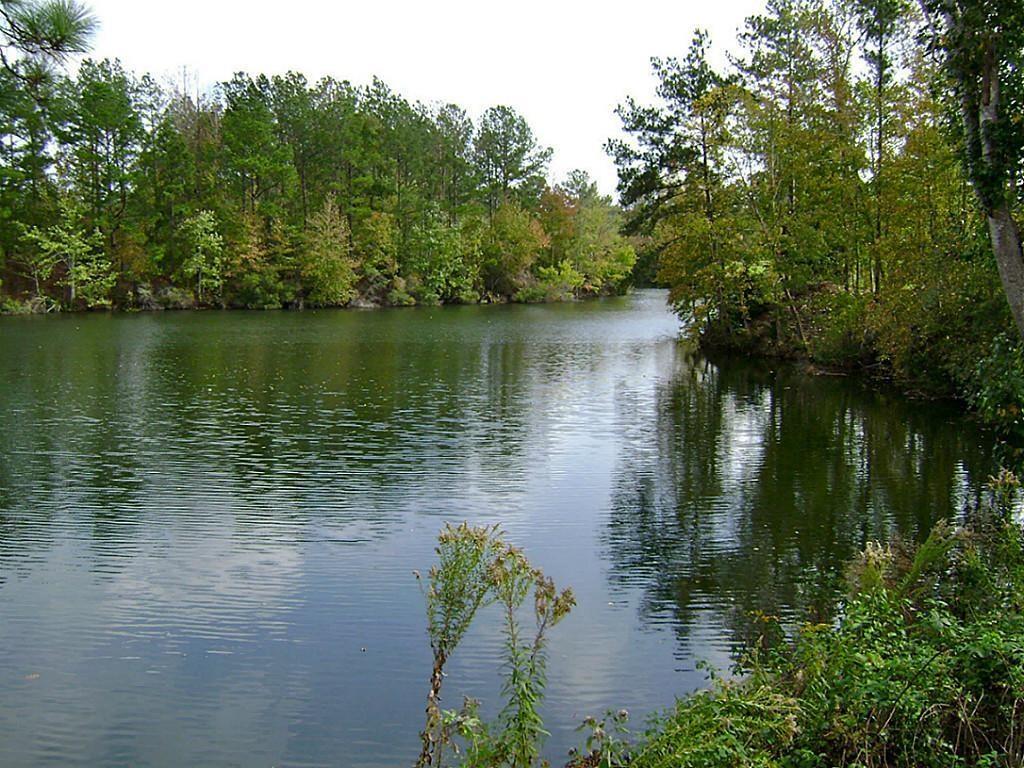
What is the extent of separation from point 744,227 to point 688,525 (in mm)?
18607

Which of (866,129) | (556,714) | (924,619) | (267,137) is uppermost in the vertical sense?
(267,137)

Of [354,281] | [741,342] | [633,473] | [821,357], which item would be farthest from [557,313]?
[633,473]

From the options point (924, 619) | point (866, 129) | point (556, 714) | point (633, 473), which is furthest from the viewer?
point (866, 129)

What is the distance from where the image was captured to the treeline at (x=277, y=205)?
5053cm

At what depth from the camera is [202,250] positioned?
5328 cm

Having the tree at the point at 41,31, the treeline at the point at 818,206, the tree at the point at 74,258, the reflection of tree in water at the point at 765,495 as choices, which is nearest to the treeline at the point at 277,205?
the tree at the point at 74,258

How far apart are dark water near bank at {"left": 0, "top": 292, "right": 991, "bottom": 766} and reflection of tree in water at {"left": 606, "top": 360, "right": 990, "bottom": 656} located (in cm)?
5

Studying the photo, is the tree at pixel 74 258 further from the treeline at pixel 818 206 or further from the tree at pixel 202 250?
the treeline at pixel 818 206

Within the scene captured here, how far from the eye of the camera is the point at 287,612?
26.5 ft

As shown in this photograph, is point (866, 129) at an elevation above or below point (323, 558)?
above

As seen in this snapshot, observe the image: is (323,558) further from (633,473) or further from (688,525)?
(633,473)

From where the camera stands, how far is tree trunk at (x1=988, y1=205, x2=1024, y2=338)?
7.71 meters

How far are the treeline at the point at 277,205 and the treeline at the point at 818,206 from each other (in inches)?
1105

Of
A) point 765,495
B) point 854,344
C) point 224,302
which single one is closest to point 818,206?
point 854,344
